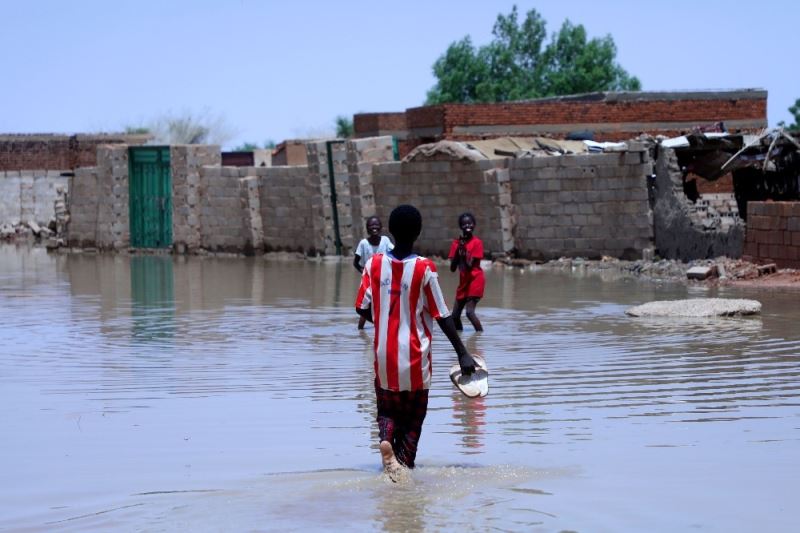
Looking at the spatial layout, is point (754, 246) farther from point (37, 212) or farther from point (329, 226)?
point (37, 212)

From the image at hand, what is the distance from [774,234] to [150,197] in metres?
19.4

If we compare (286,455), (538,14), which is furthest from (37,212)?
(286,455)

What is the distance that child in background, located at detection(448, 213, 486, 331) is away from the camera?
1303 centimetres

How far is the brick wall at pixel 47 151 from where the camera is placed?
48.2 metres

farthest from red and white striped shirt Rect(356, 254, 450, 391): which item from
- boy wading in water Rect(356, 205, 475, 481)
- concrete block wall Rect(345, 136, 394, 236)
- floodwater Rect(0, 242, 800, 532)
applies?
concrete block wall Rect(345, 136, 394, 236)

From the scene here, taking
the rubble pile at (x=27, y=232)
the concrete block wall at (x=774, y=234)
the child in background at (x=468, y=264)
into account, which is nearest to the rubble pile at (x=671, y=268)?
the concrete block wall at (x=774, y=234)

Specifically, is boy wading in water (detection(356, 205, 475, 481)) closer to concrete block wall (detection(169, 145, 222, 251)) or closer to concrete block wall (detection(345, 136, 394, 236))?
concrete block wall (detection(345, 136, 394, 236))

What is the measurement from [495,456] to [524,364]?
12.6ft

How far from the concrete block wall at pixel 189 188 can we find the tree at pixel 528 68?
3409 cm

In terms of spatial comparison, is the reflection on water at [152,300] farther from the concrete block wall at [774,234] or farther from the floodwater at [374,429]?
the concrete block wall at [774,234]

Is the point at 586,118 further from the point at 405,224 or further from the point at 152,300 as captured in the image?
the point at 405,224

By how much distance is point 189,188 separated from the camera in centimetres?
3403

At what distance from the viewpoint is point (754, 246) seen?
2108 centimetres

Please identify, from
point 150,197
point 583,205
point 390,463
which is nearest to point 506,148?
point 583,205
